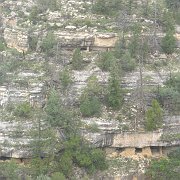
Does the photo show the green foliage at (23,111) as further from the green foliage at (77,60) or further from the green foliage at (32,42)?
the green foliage at (32,42)

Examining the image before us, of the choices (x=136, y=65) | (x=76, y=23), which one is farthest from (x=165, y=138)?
(x=76, y=23)

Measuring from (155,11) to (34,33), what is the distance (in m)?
11.9

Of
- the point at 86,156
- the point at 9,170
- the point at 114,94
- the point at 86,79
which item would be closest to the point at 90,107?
the point at 114,94

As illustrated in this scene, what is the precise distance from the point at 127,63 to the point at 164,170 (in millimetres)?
10634

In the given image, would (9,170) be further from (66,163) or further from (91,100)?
(91,100)

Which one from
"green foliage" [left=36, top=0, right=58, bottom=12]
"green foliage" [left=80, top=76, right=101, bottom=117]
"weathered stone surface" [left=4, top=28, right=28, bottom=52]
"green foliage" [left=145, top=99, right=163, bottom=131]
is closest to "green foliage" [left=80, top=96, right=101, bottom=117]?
"green foliage" [left=80, top=76, right=101, bottom=117]

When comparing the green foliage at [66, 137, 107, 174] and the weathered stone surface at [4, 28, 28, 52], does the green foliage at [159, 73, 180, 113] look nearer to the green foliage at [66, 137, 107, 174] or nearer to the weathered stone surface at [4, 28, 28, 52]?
the green foliage at [66, 137, 107, 174]

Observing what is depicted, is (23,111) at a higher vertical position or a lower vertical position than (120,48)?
lower

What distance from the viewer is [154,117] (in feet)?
119

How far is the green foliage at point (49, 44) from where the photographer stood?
43625 millimetres

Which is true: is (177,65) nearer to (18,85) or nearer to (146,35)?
(146,35)

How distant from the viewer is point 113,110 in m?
38.2

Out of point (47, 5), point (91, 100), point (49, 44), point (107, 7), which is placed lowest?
point (91, 100)

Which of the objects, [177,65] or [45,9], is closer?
[177,65]
